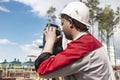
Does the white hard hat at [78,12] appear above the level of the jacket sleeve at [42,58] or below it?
above

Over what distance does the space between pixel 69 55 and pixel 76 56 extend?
0.05m

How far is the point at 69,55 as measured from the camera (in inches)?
98.6

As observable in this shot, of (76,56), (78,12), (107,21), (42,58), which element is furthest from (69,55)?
(107,21)

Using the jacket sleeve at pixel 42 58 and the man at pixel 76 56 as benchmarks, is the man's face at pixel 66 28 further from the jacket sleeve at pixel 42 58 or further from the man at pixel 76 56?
the jacket sleeve at pixel 42 58

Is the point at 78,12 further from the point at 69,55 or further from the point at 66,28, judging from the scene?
the point at 69,55

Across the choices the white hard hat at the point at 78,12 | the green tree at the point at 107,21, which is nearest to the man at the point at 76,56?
the white hard hat at the point at 78,12

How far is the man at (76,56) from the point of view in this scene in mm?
2516

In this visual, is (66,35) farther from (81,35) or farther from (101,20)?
(101,20)

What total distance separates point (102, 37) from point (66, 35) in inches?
1453

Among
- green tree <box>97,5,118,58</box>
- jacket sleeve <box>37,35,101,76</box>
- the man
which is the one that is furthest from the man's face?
green tree <box>97,5,118,58</box>

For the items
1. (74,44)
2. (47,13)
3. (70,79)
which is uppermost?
(47,13)

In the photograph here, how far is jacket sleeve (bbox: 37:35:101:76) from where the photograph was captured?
2504 millimetres

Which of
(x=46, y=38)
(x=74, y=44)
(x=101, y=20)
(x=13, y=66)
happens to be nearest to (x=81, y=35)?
(x=74, y=44)

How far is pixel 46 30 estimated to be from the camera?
2771 millimetres
